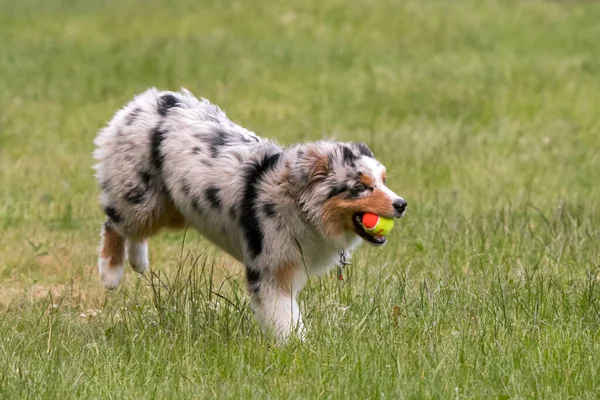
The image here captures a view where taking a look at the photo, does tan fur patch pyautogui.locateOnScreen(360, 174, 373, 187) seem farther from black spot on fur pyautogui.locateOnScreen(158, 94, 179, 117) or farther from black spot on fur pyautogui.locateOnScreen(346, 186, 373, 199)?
black spot on fur pyautogui.locateOnScreen(158, 94, 179, 117)

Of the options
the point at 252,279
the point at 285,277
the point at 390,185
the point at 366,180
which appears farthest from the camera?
the point at 390,185

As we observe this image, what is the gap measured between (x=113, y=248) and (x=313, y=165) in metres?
1.94

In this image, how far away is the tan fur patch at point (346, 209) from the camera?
Result: 18.2ft

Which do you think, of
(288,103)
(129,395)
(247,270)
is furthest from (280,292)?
(288,103)

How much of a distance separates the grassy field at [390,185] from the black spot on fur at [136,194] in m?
0.47

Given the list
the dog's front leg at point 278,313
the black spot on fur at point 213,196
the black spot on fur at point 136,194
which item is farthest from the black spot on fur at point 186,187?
the dog's front leg at point 278,313

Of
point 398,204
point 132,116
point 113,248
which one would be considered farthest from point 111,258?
point 398,204

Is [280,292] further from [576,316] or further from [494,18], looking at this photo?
[494,18]

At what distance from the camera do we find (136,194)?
6.59 m

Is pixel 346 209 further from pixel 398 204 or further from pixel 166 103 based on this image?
pixel 166 103

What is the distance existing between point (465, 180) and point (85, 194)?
3509 millimetres

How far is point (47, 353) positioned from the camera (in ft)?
18.0

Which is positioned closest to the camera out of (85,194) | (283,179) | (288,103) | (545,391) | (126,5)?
(545,391)

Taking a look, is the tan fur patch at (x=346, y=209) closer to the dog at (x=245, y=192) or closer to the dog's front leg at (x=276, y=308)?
the dog at (x=245, y=192)
